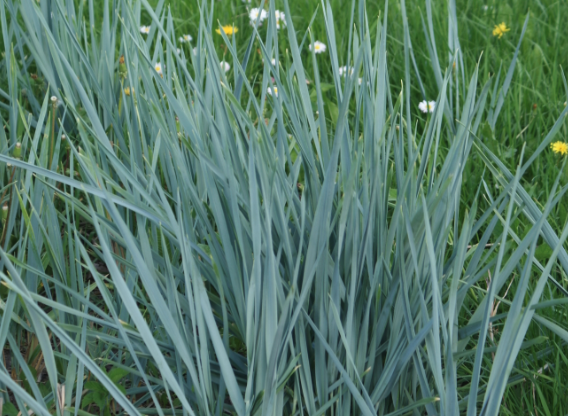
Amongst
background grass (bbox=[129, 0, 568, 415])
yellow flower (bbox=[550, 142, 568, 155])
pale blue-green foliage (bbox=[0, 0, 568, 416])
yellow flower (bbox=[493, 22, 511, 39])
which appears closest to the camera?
pale blue-green foliage (bbox=[0, 0, 568, 416])

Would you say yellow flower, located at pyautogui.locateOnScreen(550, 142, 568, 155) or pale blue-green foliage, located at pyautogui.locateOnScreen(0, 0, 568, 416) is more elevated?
pale blue-green foliage, located at pyautogui.locateOnScreen(0, 0, 568, 416)

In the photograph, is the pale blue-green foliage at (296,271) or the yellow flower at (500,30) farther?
the yellow flower at (500,30)

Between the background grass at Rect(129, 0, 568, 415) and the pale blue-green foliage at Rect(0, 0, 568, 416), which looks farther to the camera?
the background grass at Rect(129, 0, 568, 415)

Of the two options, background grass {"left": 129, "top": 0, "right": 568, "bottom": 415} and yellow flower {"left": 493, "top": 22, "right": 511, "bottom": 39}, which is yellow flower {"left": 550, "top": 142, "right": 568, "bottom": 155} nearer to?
background grass {"left": 129, "top": 0, "right": 568, "bottom": 415}

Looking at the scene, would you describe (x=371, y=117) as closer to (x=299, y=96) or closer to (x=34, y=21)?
(x=299, y=96)

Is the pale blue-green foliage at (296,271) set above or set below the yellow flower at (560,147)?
above

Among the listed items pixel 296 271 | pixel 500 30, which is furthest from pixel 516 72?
pixel 296 271

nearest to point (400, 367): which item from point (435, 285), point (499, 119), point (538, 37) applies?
point (435, 285)

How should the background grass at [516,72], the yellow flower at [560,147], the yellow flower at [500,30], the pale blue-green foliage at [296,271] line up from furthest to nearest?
the yellow flower at [500,30]
the yellow flower at [560,147]
the background grass at [516,72]
the pale blue-green foliage at [296,271]

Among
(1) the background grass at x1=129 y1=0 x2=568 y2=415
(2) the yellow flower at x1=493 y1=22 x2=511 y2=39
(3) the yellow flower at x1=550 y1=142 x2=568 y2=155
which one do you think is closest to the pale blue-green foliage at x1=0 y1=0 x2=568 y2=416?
(1) the background grass at x1=129 y1=0 x2=568 y2=415

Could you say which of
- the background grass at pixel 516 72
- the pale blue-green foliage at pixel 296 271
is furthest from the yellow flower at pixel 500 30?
the pale blue-green foliage at pixel 296 271

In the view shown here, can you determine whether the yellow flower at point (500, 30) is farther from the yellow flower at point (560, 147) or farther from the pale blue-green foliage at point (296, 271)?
the pale blue-green foliage at point (296, 271)

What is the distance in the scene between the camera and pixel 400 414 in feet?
2.92

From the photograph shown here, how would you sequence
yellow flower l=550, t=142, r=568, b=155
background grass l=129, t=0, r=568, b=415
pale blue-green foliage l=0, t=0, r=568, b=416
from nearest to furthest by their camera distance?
pale blue-green foliage l=0, t=0, r=568, b=416
background grass l=129, t=0, r=568, b=415
yellow flower l=550, t=142, r=568, b=155
